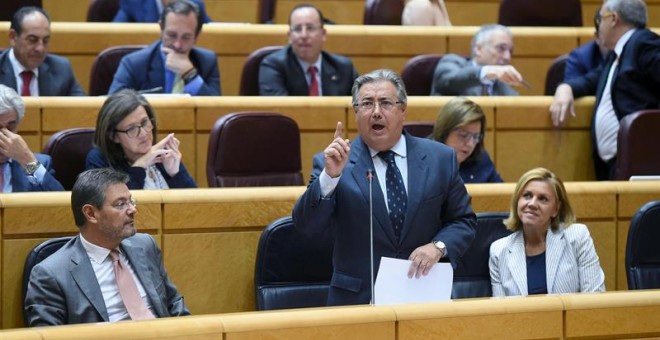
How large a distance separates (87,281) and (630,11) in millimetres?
1694

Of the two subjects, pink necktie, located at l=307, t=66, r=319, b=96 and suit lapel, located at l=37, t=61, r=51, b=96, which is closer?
suit lapel, located at l=37, t=61, r=51, b=96

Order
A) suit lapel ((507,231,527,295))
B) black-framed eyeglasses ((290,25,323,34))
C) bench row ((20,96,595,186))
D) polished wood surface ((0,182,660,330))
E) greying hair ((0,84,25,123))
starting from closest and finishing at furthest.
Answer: polished wood surface ((0,182,660,330)) < suit lapel ((507,231,527,295)) < greying hair ((0,84,25,123)) < bench row ((20,96,595,186)) < black-framed eyeglasses ((290,25,323,34))

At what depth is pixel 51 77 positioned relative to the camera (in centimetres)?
281

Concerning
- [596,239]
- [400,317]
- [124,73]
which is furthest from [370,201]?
[124,73]

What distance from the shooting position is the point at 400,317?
5.01 ft

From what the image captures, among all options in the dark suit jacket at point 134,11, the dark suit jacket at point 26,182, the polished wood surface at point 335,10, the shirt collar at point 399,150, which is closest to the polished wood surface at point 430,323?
the shirt collar at point 399,150

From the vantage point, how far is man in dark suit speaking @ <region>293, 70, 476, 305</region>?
1.75 meters

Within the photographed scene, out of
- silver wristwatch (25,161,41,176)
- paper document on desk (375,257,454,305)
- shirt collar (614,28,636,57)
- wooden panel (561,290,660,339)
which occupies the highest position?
shirt collar (614,28,636,57)

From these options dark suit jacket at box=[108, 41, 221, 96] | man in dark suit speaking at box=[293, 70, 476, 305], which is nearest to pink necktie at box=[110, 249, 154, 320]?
man in dark suit speaking at box=[293, 70, 476, 305]

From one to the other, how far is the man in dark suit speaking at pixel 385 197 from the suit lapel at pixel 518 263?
326mm

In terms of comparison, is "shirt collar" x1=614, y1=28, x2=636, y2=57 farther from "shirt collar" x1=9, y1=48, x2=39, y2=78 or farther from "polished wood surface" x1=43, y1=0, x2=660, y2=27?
"shirt collar" x1=9, y1=48, x2=39, y2=78

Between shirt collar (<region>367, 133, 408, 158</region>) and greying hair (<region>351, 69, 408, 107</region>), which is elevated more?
greying hair (<region>351, 69, 408, 107</region>)

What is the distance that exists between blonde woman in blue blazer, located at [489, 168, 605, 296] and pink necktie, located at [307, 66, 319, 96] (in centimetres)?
98

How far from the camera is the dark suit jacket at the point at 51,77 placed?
2779 millimetres
